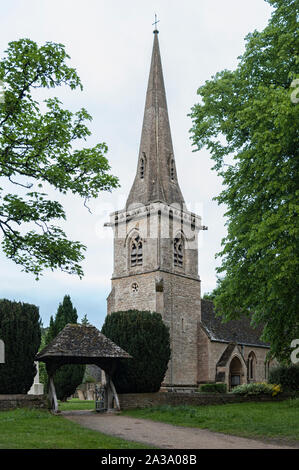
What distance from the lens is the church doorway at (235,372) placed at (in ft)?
127

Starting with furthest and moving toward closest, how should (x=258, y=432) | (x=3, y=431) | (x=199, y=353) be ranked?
(x=199, y=353), (x=258, y=432), (x=3, y=431)

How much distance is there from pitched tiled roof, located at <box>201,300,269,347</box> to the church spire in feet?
30.3

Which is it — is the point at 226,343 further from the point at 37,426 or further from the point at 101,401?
the point at 37,426

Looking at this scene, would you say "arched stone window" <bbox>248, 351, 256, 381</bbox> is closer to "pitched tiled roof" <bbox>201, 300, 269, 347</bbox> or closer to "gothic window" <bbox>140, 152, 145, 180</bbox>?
"pitched tiled roof" <bbox>201, 300, 269, 347</bbox>

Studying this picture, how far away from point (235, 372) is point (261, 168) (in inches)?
1113

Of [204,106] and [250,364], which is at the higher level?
[204,106]

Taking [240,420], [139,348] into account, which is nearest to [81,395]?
[139,348]

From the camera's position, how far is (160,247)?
1455 inches

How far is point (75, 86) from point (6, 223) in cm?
416

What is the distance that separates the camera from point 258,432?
1312 cm

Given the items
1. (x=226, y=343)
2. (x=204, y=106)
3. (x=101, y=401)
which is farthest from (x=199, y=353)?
(x=204, y=106)

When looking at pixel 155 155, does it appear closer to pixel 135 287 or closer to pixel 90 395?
pixel 135 287

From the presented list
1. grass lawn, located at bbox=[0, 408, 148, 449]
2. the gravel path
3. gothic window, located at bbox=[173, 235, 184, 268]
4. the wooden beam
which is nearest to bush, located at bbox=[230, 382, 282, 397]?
the gravel path

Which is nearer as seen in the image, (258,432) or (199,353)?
(258,432)
